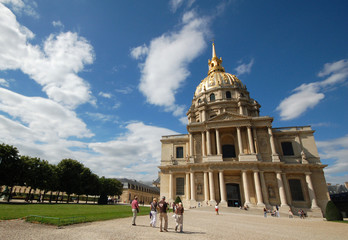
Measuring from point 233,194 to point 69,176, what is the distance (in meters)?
29.7

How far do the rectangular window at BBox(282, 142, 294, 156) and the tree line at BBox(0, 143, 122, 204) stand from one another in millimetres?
34612

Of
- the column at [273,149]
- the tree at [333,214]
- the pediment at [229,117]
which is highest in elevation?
the pediment at [229,117]

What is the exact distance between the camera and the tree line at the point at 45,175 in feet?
85.0

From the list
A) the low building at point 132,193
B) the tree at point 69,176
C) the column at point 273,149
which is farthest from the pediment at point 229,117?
the low building at point 132,193

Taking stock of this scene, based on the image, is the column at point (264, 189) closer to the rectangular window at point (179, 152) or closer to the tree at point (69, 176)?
the rectangular window at point (179, 152)

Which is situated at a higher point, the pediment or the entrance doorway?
the pediment

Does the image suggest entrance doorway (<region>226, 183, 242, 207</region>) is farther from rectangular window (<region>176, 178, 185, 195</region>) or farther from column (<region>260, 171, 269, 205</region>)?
rectangular window (<region>176, 178, 185, 195</region>)

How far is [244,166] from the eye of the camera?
1228 inches

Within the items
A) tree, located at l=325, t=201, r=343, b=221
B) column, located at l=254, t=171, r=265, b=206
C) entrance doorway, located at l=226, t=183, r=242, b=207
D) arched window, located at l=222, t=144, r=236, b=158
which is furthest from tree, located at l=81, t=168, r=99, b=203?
tree, located at l=325, t=201, r=343, b=221

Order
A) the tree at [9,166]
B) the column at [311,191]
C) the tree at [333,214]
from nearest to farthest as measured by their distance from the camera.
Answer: the tree at [333,214], the tree at [9,166], the column at [311,191]

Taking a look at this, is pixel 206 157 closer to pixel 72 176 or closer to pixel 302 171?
pixel 302 171

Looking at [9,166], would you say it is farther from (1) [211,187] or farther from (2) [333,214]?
(2) [333,214]

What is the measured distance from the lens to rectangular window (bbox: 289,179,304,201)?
3105cm

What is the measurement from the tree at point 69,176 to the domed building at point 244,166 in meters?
16.1
